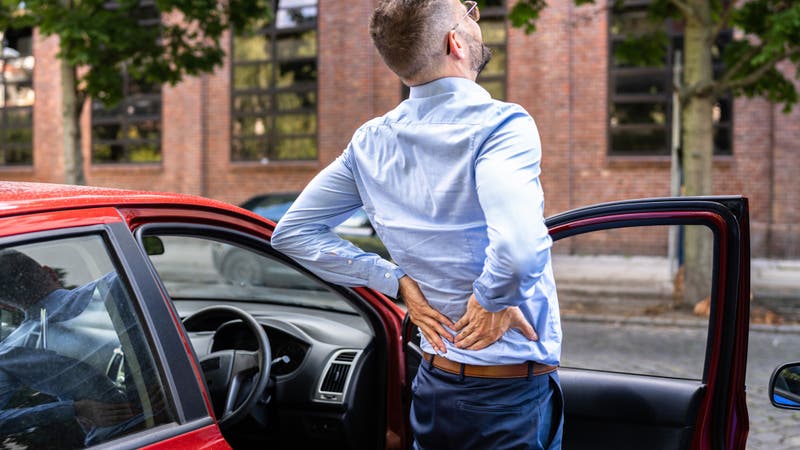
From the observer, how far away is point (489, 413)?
1823mm

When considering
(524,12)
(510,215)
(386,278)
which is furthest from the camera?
(524,12)

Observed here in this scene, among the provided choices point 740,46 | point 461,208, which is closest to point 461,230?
point 461,208

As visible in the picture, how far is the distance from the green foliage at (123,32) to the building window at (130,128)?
6723 millimetres

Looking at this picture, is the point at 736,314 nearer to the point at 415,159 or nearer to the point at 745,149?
the point at 415,159

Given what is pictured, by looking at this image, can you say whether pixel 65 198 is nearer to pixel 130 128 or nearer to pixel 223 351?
pixel 223 351

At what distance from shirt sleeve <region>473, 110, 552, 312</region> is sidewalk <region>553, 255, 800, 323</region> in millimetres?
8549

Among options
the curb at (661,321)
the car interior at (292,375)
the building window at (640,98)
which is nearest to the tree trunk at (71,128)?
the curb at (661,321)

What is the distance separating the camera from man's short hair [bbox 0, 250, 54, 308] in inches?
61.7

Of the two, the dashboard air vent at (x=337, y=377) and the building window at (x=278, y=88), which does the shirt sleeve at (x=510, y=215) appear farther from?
the building window at (x=278, y=88)

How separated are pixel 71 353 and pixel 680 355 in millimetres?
6746

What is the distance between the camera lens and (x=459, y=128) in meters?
1.77

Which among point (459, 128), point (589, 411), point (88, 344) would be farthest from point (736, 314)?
point (88, 344)

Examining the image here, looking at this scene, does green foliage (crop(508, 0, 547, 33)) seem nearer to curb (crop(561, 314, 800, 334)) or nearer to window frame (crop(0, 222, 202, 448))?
curb (crop(561, 314, 800, 334))

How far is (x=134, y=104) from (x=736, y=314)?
20496 millimetres
